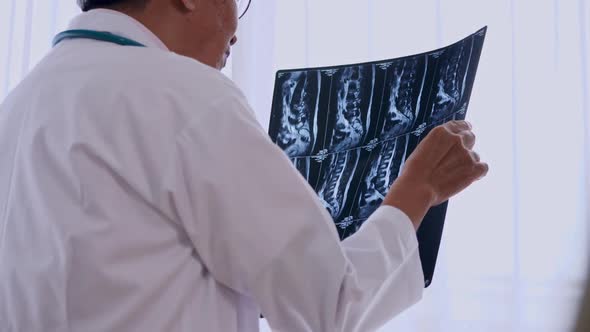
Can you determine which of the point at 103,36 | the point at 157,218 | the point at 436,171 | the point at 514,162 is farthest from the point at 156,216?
the point at 514,162

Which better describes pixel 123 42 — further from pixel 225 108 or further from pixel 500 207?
pixel 500 207

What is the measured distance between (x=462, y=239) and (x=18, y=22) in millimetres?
1379

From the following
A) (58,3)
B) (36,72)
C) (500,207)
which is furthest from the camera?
(58,3)

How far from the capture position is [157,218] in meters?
0.67

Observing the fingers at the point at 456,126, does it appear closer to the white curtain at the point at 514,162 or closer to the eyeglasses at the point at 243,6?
the eyeglasses at the point at 243,6

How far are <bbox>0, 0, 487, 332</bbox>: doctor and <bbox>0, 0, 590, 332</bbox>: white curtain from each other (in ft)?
A: 3.81

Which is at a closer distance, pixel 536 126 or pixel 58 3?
pixel 536 126

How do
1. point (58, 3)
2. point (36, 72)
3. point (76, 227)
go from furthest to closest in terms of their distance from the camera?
1. point (58, 3)
2. point (36, 72)
3. point (76, 227)

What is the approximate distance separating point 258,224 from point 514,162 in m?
1.30

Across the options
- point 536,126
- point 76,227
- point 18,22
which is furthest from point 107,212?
point 18,22

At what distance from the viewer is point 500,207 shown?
180cm

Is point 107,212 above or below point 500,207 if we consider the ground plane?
above

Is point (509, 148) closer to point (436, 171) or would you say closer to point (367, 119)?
point (367, 119)

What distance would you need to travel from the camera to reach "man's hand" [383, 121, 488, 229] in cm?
84
